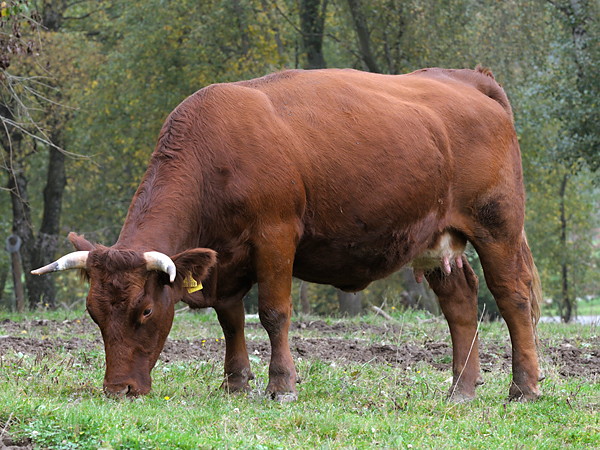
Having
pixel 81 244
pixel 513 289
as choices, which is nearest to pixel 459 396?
pixel 513 289

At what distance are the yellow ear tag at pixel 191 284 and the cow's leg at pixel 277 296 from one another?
1.64 feet

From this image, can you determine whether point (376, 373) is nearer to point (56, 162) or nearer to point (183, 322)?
point (183, 322)

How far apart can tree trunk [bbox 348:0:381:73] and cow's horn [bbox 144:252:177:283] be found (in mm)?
15026

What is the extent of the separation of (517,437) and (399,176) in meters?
2.40

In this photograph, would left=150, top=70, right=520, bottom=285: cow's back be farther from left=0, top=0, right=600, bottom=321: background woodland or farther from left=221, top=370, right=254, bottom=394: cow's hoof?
left=0, top=0, right=600, bottom=321: background woodland

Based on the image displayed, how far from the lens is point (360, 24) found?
63.7 ft

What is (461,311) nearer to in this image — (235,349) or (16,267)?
(235,349)

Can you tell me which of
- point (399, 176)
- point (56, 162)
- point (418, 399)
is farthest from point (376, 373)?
point (56, 162)

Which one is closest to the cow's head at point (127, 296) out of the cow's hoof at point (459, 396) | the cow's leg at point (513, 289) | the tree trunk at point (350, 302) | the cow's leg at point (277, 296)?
the cow's leg at point (277, 296)

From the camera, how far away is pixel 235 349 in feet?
21.9

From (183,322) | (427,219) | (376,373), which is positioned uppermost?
(427,219)

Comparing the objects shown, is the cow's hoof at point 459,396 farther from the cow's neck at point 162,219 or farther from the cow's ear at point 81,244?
the cow's ear at point 81,244

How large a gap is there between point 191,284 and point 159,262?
359 mm

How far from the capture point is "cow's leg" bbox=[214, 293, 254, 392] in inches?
260
